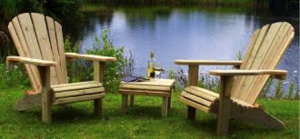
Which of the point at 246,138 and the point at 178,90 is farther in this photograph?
the point at 178,90

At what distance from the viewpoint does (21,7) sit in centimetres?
1412

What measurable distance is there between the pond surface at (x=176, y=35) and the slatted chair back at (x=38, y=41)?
4.07m

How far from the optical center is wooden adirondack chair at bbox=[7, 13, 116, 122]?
3.85m

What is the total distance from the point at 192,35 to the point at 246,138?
12452 mm

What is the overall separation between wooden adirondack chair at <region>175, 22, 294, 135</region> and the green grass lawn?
155mm

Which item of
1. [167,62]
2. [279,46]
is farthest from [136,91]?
[167,62]

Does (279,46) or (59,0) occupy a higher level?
(59,0)

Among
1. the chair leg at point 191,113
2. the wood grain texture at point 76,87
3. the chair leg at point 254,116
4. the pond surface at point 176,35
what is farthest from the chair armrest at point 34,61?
the pond surface at point 176,35

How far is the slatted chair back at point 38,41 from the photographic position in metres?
4.33

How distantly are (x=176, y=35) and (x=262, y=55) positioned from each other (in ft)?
38.6

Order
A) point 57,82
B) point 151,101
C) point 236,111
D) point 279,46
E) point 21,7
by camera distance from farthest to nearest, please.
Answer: point 21,7 → point 151,101 → point 57,82 → point 279,46 → point 236,111

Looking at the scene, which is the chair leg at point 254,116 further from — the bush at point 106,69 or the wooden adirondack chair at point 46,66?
the bush at point 106,69

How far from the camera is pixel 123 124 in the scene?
4.01m

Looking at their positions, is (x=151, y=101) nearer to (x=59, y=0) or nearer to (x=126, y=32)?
(x=126, y=32)
